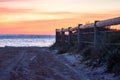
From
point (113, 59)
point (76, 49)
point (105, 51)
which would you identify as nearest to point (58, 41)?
point (76, 49)

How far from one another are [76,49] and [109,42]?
6704 mm

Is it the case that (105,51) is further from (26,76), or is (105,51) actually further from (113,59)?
(26,76)

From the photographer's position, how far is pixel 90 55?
17.8 m

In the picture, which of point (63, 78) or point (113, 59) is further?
point (113, 59)

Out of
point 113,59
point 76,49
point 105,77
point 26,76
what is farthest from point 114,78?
point 76,49

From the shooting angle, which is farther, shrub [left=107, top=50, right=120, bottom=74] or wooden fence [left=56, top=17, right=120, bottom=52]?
wooden fence [left=56, top=17, right=120, bottom=52]

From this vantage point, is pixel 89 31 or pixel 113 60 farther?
pixel 89 31

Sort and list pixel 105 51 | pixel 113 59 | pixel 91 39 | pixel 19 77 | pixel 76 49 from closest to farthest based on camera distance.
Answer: pixel 19 77 < pixel 113 59 < pixel 105 51 < pixel 91 39 < pixel 76 49

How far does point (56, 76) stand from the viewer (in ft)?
41.8

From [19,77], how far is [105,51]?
454 cm

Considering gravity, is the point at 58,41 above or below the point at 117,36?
below

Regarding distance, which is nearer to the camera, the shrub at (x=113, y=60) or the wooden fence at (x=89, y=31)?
the shrub at (x=113, y=60)

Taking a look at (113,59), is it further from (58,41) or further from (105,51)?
(58,41)

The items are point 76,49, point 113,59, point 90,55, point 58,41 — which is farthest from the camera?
point 58,41
